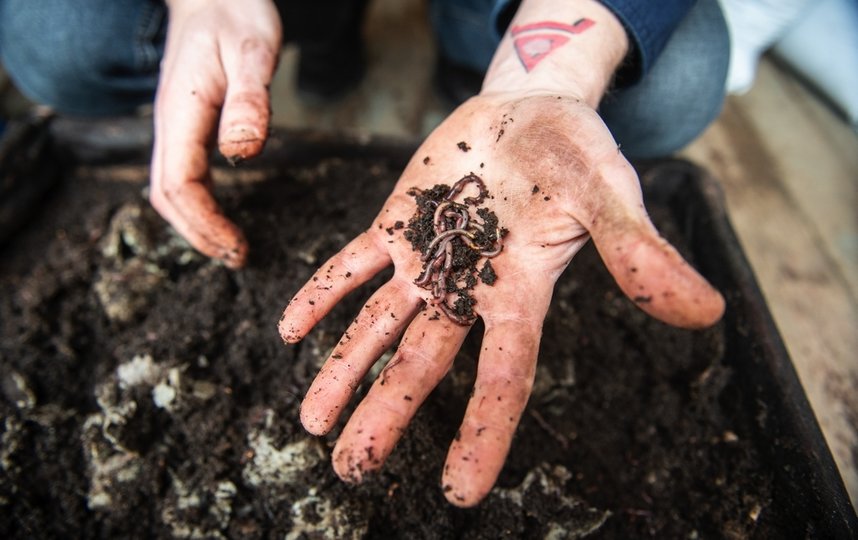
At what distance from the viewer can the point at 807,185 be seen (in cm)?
336

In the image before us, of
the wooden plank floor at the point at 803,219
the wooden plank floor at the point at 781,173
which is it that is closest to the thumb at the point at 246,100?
the wooden plank floor at the point at 781,173

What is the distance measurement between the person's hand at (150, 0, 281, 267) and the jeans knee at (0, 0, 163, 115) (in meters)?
0.84

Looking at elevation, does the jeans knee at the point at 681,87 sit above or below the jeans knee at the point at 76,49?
above

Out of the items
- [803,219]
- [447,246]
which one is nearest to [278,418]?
[447,246]

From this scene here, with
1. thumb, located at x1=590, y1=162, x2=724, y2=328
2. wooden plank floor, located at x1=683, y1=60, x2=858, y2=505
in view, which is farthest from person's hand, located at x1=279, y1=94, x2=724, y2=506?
wooden plank floor, located at x1=683, y1=60, x2=858, y2=505

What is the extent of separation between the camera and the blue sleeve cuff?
1.79 m

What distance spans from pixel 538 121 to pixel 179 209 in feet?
3.64

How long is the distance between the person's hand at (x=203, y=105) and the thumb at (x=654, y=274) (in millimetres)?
→ 1036

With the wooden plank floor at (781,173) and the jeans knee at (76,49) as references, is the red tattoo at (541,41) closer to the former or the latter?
the wooden plank floor at (781,173)

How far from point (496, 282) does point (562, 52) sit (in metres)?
0.79

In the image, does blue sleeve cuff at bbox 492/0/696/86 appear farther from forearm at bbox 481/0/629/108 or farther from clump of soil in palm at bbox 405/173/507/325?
clump of soil in palm at bbox 405/173/507/325

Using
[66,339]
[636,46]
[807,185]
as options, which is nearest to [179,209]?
[66,339]

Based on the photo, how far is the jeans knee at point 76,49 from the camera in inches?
93.7

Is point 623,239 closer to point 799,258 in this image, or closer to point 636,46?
point 636,46
